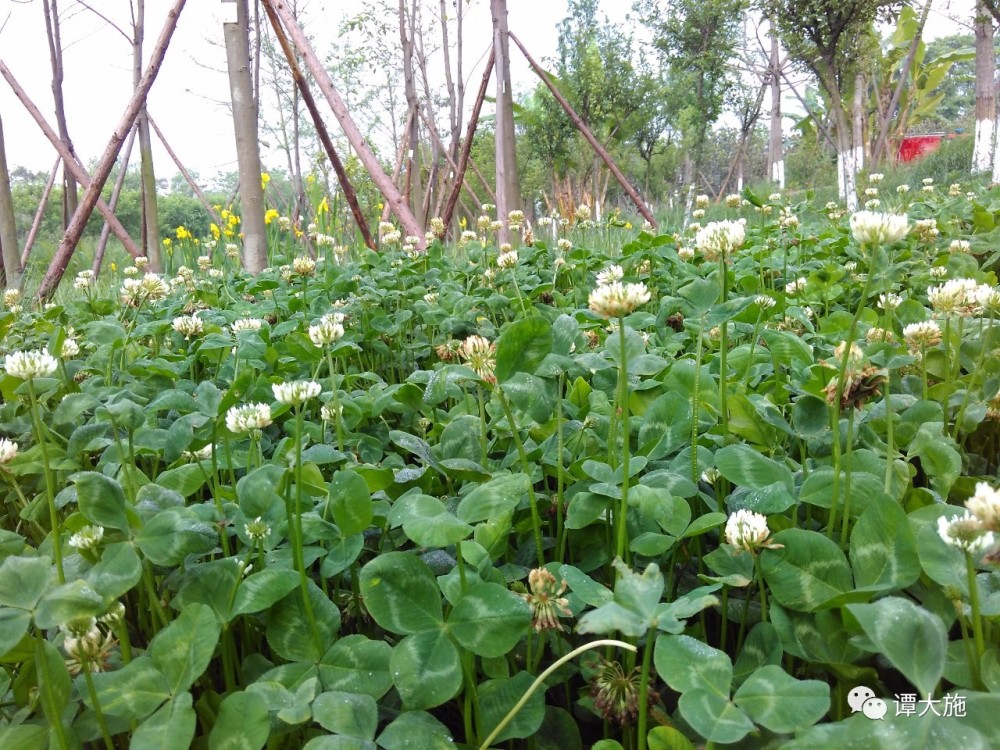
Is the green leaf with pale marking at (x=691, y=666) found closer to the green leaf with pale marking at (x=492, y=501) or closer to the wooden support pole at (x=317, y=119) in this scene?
the green leaf with pale marking at (x=492, y=501)

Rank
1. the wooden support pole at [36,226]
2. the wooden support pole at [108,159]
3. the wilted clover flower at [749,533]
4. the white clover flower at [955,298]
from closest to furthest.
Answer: the wilted clover flower at [749,533]
the white clover flower at [955,298]
the wooden support pole at [108,159]
the wooden support pole at [36,226]

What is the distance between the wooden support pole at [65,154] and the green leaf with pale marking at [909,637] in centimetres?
338

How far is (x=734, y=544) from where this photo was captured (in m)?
0.69

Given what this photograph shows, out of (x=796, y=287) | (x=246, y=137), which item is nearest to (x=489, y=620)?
(x=796, y=287)

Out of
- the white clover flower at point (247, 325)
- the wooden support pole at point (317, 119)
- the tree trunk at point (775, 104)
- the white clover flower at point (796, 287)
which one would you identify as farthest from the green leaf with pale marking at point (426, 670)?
the tree trunk at point (775, 104)

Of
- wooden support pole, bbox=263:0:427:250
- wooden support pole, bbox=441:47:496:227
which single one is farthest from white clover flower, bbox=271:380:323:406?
wooden support pole, bbox=441:47:496:227

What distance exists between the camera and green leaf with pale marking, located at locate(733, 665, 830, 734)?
1.77ft

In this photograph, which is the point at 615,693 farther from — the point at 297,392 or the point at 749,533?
the point at 297,392

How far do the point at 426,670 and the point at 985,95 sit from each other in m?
10.3

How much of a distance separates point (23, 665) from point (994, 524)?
2.82 ft

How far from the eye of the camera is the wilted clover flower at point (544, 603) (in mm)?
647

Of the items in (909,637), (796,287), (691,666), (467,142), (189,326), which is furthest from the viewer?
(467,142)

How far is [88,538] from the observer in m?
0.76

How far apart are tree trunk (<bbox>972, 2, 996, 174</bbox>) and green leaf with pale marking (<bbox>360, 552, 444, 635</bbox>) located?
31.6ft
